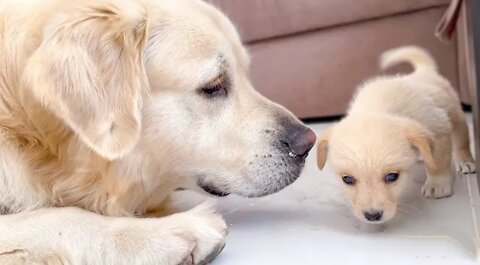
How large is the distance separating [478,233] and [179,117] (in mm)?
555

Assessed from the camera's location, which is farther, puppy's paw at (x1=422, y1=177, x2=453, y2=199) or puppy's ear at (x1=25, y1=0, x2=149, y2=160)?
puppy's paw at (x1=422, y1=177, x2=453, y2=199)

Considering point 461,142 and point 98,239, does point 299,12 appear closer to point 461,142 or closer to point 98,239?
point 461,142

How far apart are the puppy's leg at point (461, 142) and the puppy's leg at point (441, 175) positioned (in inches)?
5.5

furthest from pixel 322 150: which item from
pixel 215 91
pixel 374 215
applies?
pixel 215 91

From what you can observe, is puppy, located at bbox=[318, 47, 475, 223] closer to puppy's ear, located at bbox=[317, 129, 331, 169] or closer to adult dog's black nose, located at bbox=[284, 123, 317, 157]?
puppy's ear, located at bbox=[317, 129, 331, 169]

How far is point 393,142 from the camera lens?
141 cm

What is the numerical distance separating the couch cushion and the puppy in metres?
0.83

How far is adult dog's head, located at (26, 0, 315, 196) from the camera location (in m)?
1.17

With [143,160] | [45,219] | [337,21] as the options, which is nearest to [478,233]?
[143,160]

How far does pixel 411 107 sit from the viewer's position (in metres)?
1.61

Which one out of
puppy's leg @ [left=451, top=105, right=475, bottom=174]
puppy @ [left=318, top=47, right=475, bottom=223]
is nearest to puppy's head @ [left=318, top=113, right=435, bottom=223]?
puppy @ [left=318, top=47, right=475, bottom=223]

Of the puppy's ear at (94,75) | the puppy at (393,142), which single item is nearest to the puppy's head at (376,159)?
the puppy at (393,142)

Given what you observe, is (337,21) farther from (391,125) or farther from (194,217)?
(194,217)

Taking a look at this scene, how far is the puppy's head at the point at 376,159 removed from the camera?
1.37m
